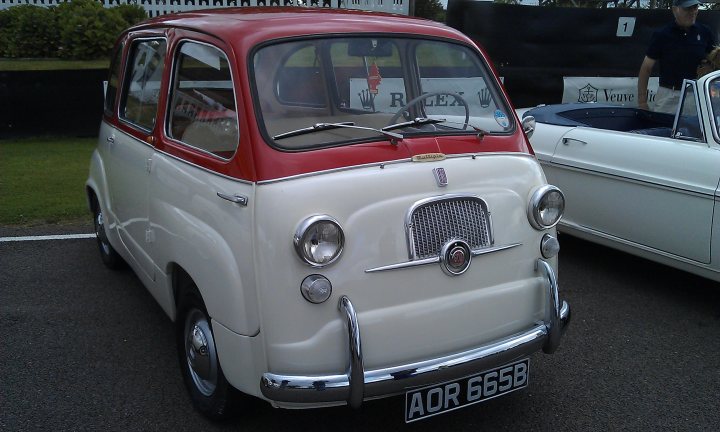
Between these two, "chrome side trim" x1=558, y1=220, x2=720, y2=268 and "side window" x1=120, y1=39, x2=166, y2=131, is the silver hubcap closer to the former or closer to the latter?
"side window" x1=120, y1=39, x2=166, y2=131

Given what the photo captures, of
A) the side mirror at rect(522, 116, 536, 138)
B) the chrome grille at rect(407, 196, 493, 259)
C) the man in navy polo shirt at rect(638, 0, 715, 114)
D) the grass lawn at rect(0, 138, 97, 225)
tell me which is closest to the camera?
the chrome grille at rect(407, 196, 493, 259)

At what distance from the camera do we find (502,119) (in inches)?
138

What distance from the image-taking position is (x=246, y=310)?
2.71 metres

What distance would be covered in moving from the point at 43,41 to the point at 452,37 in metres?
11.3

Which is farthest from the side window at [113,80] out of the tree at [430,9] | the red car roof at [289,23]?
the tree at [430,9]

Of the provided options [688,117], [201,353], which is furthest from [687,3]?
[201,353]

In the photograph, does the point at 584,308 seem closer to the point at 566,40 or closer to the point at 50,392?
the point at 50,392

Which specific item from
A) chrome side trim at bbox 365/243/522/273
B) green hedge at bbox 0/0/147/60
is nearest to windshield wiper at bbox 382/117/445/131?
chrome side trim at bbox 365/243/522/273

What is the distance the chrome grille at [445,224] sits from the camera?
9.29 ft

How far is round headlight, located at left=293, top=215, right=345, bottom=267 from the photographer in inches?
102

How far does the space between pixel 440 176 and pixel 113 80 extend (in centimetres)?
294

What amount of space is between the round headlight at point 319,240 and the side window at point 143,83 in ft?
5.17

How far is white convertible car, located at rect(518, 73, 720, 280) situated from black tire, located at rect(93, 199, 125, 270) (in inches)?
126

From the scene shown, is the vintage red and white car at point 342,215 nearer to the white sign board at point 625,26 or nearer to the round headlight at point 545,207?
the round headlight at point 545,207
